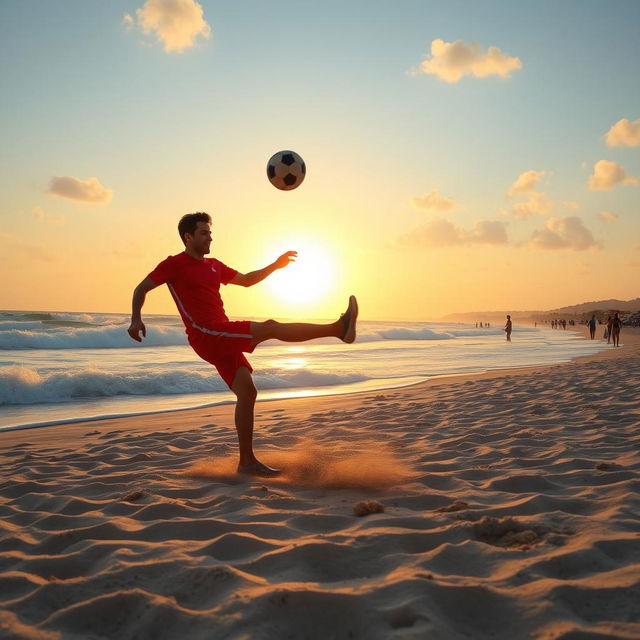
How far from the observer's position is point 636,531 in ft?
8.74

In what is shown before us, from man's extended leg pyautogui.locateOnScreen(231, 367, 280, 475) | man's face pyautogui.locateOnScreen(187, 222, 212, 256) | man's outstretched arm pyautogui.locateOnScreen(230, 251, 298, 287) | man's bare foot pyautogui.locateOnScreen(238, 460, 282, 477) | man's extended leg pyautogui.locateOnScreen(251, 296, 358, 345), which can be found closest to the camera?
man's extended leg pyautogui.locateOnScreen(251, 296, 358, 345)

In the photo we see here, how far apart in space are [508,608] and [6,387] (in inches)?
417

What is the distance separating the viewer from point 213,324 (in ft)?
14.5

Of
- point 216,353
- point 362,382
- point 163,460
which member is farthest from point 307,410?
point 362,382

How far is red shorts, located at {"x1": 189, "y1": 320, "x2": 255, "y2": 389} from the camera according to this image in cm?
434

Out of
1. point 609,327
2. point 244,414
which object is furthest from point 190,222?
point 609,327

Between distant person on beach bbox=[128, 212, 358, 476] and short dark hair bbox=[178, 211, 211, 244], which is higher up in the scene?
short dark hair bbox=[178, 211, 211, 244]

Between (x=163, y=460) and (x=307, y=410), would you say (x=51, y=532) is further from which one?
(x=307, y=410)

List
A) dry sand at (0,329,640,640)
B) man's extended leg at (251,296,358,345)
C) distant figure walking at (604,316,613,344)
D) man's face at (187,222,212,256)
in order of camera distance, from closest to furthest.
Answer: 1. dry sand at (0,329,640,640)
2. man's extended leg at (251,296,358,345)
3. man's face at (187,222,212,256)
4. distant figure walking at (604,316,613,344)

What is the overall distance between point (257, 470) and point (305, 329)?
49.2 inches

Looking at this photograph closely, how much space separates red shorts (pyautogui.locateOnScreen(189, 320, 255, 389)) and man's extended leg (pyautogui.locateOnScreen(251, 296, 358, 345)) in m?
0.09

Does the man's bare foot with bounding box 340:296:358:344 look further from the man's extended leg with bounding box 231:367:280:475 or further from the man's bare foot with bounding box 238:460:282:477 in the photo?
the man's bare foot with bounding box 238:460:282:477

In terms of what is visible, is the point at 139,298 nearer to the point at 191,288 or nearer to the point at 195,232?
the point at 191,288

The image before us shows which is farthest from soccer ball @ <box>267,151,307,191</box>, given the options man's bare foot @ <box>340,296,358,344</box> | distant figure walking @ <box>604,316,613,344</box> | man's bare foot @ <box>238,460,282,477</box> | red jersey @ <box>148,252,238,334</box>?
distant figure walking @ <box>604,316,613,344</box>
